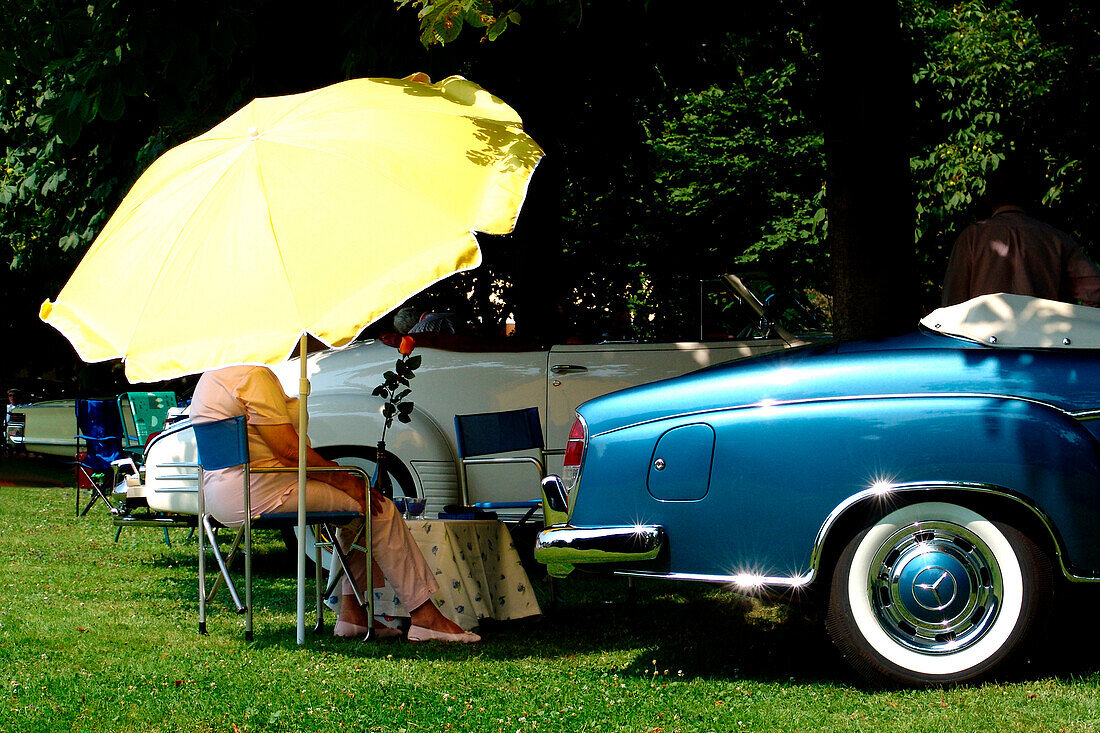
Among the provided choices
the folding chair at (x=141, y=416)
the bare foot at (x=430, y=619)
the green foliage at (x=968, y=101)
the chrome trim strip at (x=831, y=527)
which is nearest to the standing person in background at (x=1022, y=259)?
the chrome trim strip at (x=831, y=527)

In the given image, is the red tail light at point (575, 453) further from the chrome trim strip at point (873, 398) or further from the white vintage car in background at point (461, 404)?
the white vintage car in background at point (461, 404)

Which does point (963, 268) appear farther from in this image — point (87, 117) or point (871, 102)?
point (87, 117)

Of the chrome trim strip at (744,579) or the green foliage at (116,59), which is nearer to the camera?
the chrome trim strip at (744,579)

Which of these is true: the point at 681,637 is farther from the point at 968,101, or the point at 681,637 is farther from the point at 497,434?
the point at 968,101

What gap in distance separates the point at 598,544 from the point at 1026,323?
1954mm

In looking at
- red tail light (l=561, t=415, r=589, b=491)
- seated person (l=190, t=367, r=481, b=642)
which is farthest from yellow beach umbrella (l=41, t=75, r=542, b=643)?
red tail light (l=561, t=415, r=589, b=491)

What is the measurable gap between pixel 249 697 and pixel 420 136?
2.65m

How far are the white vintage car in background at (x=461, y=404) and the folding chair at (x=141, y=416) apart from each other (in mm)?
3361

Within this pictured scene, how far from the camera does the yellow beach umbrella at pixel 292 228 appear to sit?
5031mm

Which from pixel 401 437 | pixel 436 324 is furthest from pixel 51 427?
pixel 401 437

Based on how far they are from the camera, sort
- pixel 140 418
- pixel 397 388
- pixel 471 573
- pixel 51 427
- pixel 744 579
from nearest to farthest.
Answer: pixel 744 579
pixel 471 573
pixel 397 388
pixel 140 418
pixel 51 427

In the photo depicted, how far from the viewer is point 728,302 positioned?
815cm

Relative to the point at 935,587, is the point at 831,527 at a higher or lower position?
higher

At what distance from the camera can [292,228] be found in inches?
205
